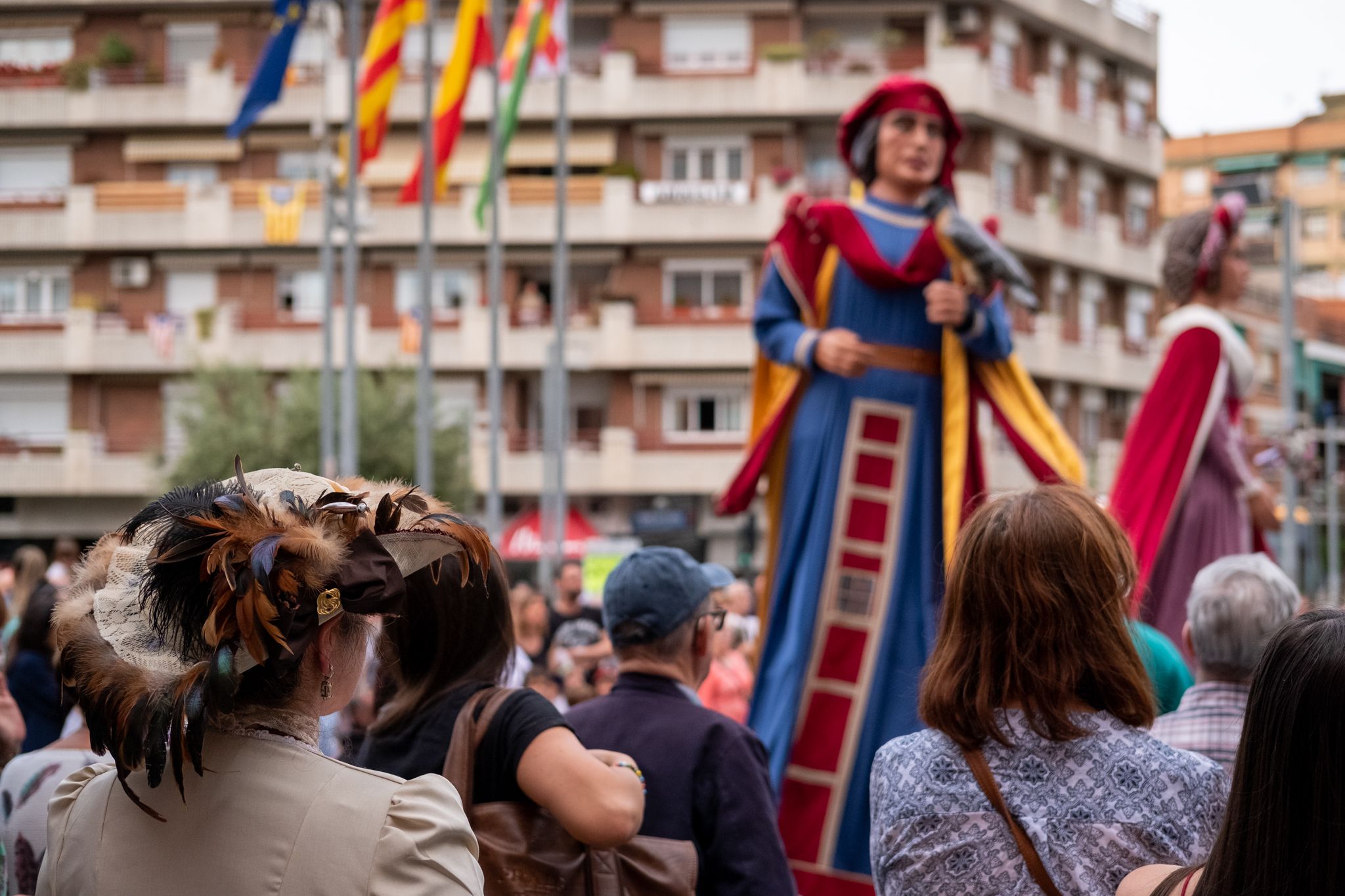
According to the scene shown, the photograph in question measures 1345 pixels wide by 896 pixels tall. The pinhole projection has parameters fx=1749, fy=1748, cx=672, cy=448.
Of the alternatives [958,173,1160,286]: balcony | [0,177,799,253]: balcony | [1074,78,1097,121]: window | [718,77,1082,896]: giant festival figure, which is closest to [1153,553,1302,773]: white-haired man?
[718,77,1082,896]: giant festival figure

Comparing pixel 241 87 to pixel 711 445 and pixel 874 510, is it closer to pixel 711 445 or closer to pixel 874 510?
pixel 711 445

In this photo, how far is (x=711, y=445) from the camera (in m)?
37.1

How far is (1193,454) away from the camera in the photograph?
21.1 feet

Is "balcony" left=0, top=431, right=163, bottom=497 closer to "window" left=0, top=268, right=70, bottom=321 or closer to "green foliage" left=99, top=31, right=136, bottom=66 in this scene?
"window" left=0, top=268, right=70, bottom=321

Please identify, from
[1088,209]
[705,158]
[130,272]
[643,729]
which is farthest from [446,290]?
[643,729]

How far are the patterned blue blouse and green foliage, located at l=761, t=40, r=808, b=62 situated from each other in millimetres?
34312

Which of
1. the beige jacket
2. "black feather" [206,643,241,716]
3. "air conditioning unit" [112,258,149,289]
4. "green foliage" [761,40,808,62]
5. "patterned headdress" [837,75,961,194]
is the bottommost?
the beige jacket

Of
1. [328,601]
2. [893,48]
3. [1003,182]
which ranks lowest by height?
[328,601]

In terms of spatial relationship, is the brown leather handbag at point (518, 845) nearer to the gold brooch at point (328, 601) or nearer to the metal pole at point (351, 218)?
the gold brooch at point (328, 601)

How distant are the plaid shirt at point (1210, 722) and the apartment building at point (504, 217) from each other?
32033 mm

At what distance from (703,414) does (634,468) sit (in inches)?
77.5

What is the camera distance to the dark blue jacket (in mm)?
3656

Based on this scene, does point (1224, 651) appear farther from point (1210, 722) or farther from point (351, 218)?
point (351, 218)

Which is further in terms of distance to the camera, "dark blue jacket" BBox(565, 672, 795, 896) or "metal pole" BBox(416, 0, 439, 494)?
"metal pole" BBox(416, 0, 439, 494)
